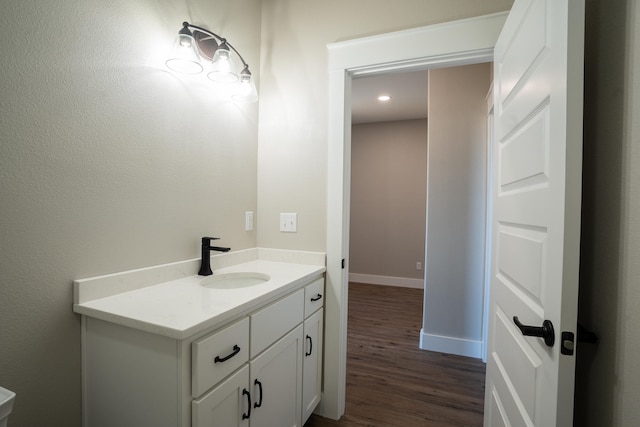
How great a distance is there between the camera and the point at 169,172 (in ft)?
4.41

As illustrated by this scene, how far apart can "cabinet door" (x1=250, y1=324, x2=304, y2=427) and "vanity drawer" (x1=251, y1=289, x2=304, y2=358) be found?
1.3 inches

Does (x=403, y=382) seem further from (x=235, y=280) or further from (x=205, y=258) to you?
(x=205, y=258)

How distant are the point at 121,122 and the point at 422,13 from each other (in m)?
1.53

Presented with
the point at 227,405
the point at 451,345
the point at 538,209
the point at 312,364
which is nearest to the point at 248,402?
the point at 227,405

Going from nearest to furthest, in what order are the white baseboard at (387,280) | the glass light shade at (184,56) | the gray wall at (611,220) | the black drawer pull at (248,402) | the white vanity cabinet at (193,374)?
the gray wall at (611,220)
the white vanity cabinet at (193,374)
the black drawer pull at (248,402)
the glass light shade at (184,56)
the white baseboard at (387,280)

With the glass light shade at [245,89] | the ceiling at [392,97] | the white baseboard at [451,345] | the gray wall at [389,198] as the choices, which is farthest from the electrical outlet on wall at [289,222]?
the gray wall at [389,198]

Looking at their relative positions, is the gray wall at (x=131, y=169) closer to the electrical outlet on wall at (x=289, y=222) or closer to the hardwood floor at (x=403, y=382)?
the electrical outlet on wall at (x=289, y=222)

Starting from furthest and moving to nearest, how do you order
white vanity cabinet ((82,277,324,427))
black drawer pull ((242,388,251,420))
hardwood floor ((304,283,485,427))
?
hardwood floor ((304,283,485,427))
black drawer pull ((242,388,251,420))
white vanity cabinet ((82,277,324,427))

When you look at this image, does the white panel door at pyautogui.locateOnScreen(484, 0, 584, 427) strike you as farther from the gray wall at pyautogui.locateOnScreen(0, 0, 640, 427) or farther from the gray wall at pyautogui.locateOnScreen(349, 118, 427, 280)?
the gray wall at pyautogui.locateOnScreen(349, 118, 427, 280)

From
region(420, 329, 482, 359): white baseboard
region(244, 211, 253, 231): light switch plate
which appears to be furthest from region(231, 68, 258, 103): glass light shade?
region(420, 329, 482, 359): white baseboard

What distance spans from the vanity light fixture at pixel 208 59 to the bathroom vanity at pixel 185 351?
2.96ft

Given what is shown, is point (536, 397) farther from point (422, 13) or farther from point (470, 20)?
point (422, 13)

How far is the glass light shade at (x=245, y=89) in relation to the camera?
157 cm

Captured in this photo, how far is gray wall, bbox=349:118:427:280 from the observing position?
459 centimetres
